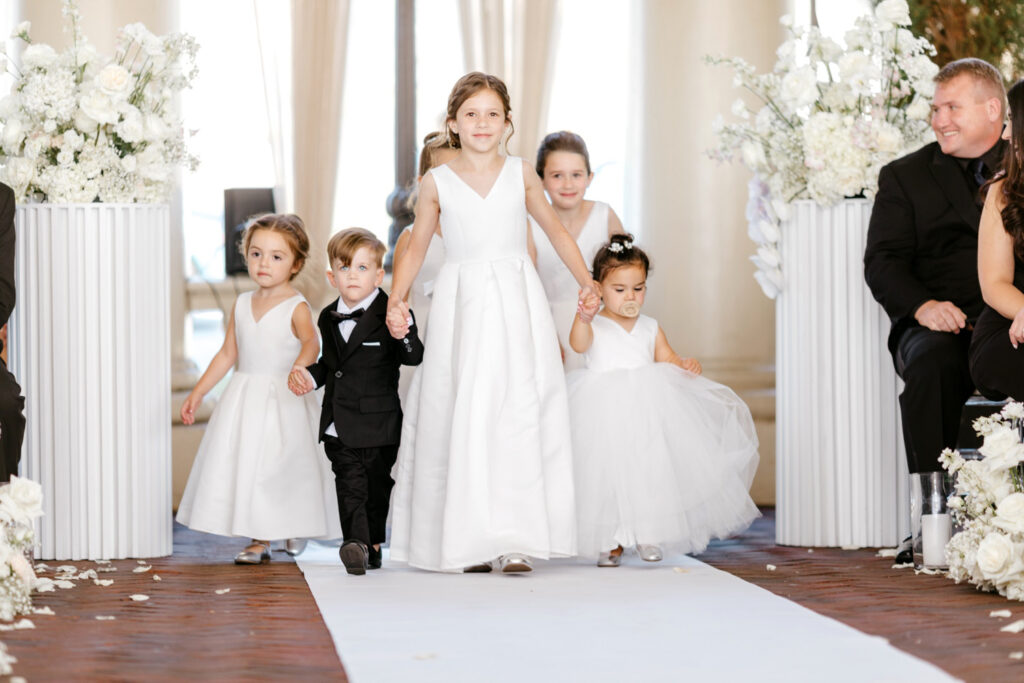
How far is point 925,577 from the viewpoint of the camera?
15.0 ft

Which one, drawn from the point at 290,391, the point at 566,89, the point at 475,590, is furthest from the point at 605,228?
the point at 566,89

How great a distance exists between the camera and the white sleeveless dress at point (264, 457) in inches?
203

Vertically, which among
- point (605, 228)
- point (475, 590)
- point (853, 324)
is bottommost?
point (475, 590)

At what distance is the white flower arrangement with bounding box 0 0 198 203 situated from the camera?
5094 millimetres

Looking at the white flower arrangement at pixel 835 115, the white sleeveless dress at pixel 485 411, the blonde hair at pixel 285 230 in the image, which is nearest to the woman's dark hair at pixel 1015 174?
the white flower arrangement at pixel 835 115

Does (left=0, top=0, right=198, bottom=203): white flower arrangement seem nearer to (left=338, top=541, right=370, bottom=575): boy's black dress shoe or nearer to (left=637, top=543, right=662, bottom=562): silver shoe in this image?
(left=338, top=541, right=370, bottom=575): boy's black dress shoe

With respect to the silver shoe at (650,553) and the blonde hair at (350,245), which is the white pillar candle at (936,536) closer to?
the silver shoe at (650,553)

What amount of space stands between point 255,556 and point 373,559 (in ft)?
1.51

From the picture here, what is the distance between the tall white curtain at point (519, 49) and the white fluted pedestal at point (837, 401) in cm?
229

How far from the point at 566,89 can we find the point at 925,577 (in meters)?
4.02

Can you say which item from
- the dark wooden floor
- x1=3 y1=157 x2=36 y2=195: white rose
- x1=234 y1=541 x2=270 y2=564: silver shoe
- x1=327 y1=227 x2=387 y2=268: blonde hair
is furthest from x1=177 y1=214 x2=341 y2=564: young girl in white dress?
x1=3 y1=157 x2=36 y2=195: white rose

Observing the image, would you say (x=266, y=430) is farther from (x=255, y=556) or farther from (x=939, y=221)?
(x=939, y=221)

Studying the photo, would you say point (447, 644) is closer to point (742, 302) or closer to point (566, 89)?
point (742, 302)

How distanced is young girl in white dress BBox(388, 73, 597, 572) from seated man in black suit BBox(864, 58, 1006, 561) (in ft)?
3.73
